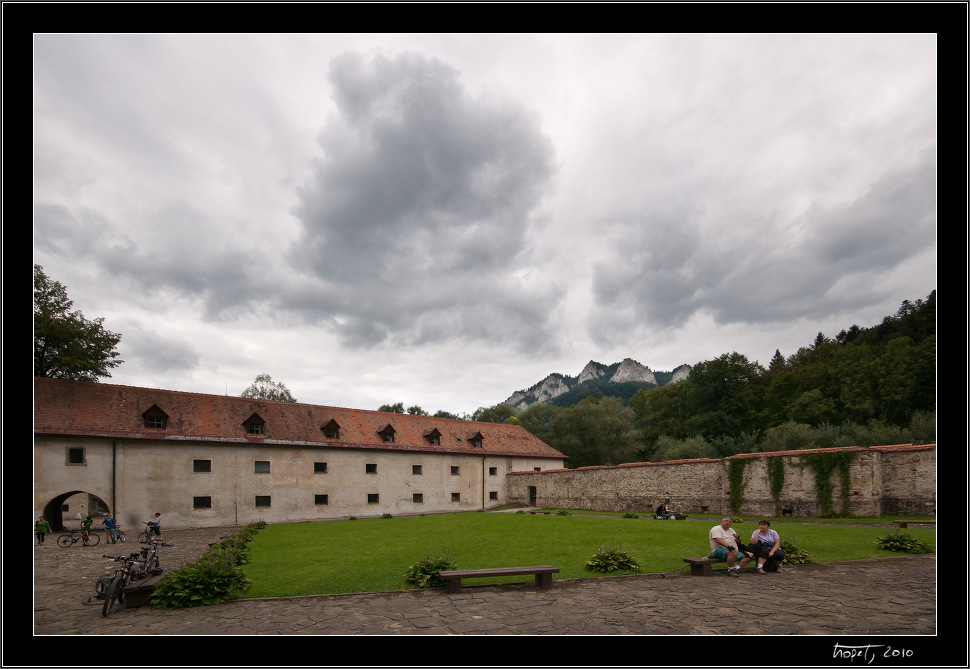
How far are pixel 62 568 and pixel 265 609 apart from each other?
10.1 m

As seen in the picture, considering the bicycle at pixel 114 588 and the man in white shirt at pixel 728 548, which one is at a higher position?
the bicycle at pixel 114 588

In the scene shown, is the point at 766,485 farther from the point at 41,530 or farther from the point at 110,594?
the point at 41,530

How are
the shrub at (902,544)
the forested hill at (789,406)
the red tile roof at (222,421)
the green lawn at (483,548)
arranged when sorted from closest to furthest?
the green lawn at (483,548) < the shrub at (902,544) < the red tile roof at (222,421) < the forested hill at (789,406)

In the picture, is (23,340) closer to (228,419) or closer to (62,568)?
(62,568)

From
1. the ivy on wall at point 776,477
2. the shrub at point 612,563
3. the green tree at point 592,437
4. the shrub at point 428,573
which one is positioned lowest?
the green tree at point 592,437

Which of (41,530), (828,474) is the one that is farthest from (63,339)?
(828,474)

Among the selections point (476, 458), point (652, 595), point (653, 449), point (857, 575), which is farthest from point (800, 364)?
point (652, 595)

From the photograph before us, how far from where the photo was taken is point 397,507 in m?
33.7

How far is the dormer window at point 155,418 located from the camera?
2720 cm

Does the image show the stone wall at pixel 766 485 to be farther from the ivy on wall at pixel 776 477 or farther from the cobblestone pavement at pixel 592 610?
the cobblestone pavement at pixel 592 610

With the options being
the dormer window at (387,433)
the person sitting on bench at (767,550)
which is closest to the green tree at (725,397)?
the dormer window at (387,433)

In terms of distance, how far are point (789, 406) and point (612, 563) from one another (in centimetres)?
4655

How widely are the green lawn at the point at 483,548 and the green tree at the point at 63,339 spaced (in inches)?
819

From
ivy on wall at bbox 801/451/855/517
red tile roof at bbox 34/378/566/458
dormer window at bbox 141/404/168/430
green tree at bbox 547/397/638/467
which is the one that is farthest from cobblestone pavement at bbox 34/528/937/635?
green tree at bbox 547/397/638/467
